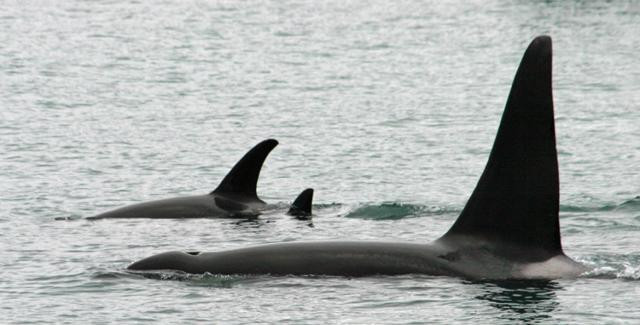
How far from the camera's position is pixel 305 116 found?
46.8 meters

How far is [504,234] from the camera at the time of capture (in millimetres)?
17828

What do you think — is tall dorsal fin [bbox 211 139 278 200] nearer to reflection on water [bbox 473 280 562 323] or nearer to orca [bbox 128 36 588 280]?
orca [bbox 128 36 588 280]

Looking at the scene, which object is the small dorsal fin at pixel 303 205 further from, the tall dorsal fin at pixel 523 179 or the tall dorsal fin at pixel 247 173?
the tall dorsal fin at pixel 523 179

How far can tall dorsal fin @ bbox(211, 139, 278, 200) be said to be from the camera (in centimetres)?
2538

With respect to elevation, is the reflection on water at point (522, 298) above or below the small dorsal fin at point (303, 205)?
below

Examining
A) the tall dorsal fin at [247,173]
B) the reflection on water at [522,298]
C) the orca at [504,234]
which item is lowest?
the reflection on water at [522,298]

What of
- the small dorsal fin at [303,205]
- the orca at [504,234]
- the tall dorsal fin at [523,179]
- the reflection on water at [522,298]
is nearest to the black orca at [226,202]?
the small dorsal fin at [303,205]

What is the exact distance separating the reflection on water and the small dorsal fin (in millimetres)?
8345

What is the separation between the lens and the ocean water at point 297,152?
1755 cm

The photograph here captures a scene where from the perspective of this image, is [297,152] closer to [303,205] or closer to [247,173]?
[303,205]

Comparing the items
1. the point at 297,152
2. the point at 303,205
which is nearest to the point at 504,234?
the point at 303,205

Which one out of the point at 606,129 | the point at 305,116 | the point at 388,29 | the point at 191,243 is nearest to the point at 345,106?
the point at 305,116

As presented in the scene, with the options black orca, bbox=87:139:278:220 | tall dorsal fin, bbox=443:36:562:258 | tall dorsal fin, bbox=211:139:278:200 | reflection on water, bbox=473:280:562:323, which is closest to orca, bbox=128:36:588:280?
tall dorsal fin, bbox=443:36:562:258

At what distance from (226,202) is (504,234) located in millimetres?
8556
